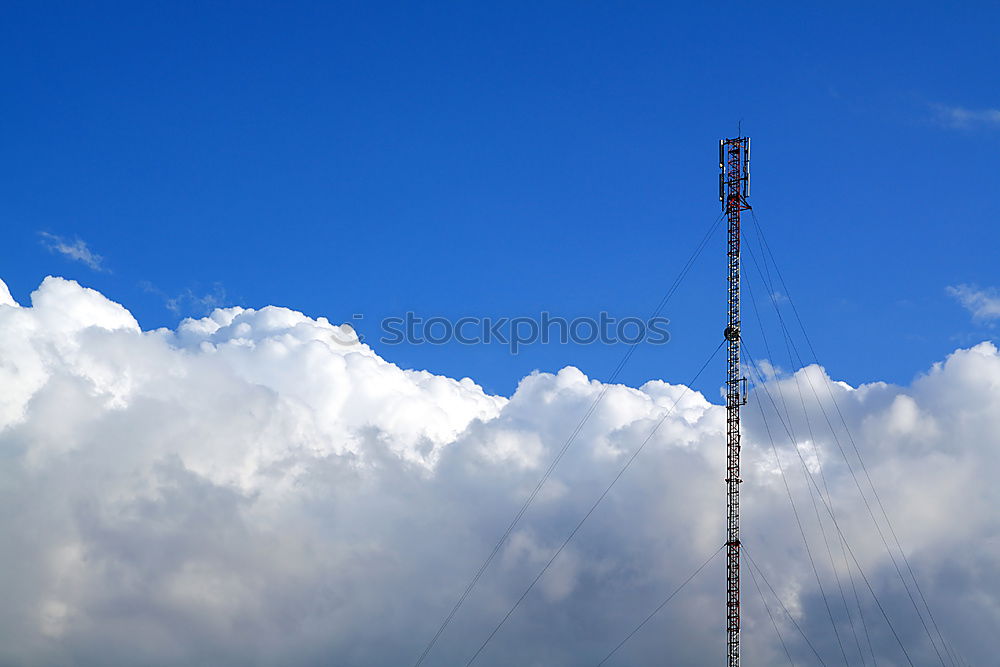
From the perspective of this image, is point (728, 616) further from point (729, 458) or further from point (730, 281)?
point (730, 281)

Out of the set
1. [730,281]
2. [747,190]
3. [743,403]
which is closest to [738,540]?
[743,403]

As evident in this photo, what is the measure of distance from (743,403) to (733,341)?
24.7 feet

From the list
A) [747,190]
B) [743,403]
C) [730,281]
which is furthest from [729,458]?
[747,190]

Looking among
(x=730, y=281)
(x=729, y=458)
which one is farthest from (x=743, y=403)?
(x=730, y=281)

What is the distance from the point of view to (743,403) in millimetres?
112625

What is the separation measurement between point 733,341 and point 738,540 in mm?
23349

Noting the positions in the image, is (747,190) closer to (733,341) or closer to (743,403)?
(733,341)

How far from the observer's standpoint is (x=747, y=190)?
369 feet

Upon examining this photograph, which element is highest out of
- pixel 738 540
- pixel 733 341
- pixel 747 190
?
pixel 747 190

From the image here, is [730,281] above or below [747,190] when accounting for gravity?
below

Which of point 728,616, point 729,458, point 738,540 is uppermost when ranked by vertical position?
point 729,458

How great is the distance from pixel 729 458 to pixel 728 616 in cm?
1843

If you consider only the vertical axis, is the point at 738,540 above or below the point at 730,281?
below

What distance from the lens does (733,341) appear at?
112062 millimetres
